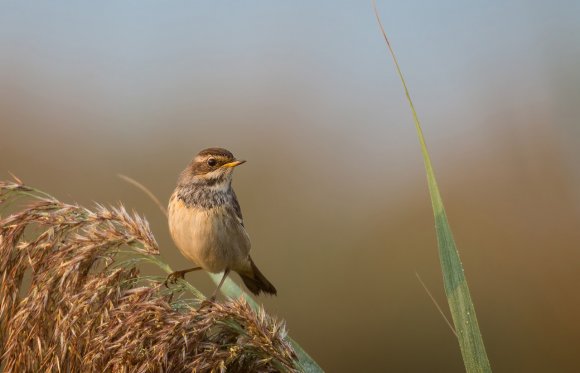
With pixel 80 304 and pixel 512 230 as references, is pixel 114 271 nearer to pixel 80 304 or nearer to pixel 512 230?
pixel 80 304

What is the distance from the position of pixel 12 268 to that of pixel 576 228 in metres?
6.68

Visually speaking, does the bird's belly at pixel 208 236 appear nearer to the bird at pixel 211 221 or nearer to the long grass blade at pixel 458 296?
the bird at pixel 211 221

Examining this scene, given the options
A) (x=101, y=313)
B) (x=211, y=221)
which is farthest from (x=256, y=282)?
(x=101, y=313)

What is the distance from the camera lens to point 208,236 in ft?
13.0

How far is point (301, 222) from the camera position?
27.7 ft

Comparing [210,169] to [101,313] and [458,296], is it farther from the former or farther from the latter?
A: [458,296]

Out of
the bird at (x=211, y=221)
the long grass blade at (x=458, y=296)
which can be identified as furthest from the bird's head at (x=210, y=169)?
the long grass blade at (x=458, y=296)

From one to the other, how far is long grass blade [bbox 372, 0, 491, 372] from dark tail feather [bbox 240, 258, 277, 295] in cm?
216

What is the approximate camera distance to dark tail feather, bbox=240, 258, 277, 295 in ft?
14.4

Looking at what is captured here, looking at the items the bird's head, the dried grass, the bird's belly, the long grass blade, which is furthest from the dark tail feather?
the long grass blade

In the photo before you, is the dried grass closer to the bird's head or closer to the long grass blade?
the long grass blade

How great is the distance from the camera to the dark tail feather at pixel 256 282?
4.40 meters

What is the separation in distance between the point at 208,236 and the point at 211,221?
0.09m

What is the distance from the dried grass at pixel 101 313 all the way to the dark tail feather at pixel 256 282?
165 centimetres
